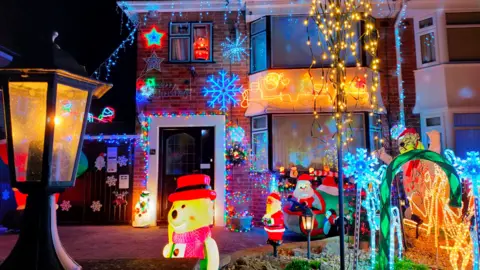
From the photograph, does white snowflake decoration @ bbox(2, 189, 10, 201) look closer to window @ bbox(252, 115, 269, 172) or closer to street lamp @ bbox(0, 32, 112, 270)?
window @ bbox(252, 115, 269, 172)

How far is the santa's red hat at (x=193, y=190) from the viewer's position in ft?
12.3

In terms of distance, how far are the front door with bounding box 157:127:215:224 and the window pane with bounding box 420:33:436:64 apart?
564cm

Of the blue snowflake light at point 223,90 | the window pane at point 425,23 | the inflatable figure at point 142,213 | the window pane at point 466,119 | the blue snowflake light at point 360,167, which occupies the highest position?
the window pane at point 425,23

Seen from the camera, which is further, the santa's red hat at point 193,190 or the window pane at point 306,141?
the window pane at point 306,141

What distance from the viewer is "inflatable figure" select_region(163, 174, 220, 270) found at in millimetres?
3652

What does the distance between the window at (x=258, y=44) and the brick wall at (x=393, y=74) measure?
2924 millimetres

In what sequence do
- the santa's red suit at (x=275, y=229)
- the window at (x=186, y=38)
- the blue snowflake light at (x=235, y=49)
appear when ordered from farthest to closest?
the window at (x=186, y=38) → the blue snowflake light at (x=235, y=49) → the santa's red suit at (x=275, y=229)

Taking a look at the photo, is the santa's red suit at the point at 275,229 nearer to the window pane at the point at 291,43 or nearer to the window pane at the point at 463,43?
the window pane at the point at 291,43

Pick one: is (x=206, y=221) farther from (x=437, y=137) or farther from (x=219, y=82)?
(x=437, y=137)

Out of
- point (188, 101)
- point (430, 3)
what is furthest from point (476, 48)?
point (188, 101)

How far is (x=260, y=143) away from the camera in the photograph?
8805 mm

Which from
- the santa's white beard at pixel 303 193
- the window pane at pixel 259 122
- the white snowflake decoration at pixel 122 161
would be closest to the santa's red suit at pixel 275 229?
the santa's white beard at pixel 303 193

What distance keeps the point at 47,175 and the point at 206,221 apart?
5.84 feet

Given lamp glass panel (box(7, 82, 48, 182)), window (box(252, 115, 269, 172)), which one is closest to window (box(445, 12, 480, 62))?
window (box(252, 115, 269, 172))
